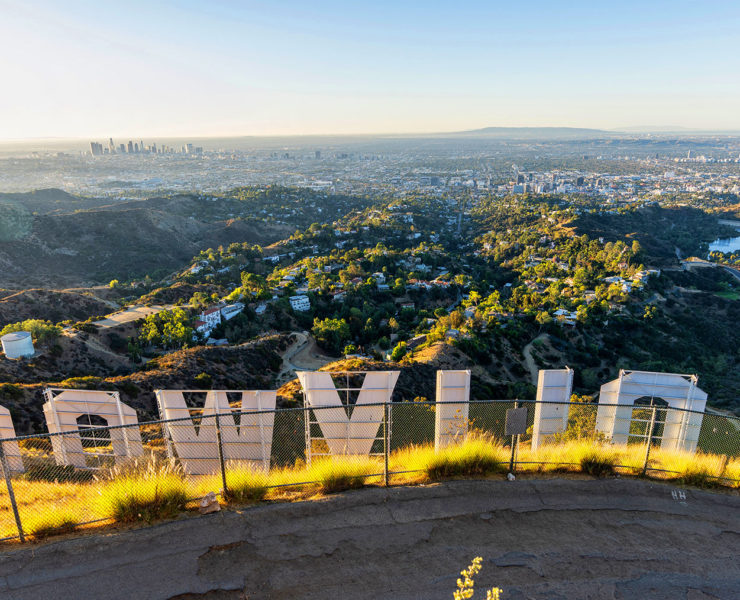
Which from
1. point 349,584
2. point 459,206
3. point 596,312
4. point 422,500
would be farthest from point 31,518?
point 459,206

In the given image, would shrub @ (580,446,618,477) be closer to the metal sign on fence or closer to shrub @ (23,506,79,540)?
the metal sign on fence

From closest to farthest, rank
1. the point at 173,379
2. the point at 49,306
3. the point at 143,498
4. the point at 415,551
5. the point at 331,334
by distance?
the point at 415,551, the point at 143,498, the point at 173,379, the point at 331,334, the point at 49,306

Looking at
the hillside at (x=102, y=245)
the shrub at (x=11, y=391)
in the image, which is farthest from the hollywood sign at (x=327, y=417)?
the hillside at (x=102, y=245)

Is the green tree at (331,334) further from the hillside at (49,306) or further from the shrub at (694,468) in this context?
the shrub at (694,468)


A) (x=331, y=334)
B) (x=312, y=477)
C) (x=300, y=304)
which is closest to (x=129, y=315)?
(x=300, y=304)

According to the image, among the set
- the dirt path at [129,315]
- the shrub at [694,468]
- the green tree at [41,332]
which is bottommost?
the dirt path at [129,315]

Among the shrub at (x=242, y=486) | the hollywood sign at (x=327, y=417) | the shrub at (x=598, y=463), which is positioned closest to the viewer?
the shrub at (x=242, y=486)

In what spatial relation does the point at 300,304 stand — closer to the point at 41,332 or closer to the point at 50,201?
the point at 41,332
